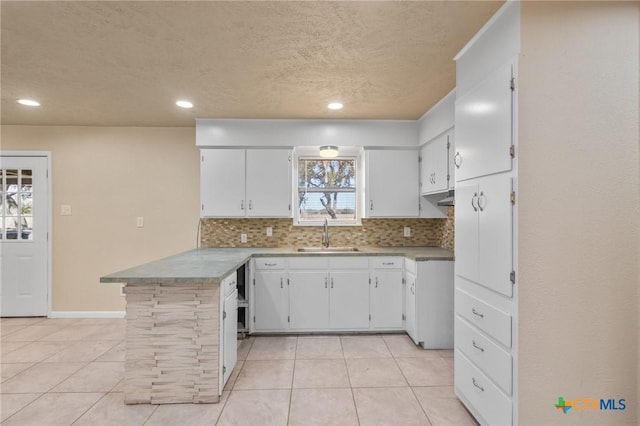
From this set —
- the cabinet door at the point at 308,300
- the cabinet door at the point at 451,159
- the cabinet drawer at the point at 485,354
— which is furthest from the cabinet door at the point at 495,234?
the cabinet door at the point at 308,300

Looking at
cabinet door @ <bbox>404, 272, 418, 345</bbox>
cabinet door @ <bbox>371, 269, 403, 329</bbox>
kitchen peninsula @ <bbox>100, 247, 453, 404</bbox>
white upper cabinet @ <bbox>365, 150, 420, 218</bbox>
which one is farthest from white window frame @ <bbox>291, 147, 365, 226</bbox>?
kitchen peninsula @ <bbox>100, 247, 453, 404</bbox>

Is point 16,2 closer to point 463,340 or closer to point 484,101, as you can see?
point 484,101

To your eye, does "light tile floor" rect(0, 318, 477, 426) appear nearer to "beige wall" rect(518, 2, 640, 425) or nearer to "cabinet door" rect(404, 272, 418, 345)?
"cabinet door" rect(404, 272, 418, 345)

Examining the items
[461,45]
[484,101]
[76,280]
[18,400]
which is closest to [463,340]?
[484,101]

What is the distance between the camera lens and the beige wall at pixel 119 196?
3.86 m

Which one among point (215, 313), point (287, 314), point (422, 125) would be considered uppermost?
point (422, 125)

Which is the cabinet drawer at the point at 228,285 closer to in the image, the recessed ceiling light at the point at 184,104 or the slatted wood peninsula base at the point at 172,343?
the slatted wood peninsula base at the point at 172,343

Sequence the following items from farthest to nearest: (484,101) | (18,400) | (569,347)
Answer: (18,400)
(484,101)
(569,347)

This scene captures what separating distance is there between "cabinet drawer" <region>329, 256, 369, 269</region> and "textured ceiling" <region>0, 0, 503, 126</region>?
4.97 ft

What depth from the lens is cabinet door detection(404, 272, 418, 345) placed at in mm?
3020

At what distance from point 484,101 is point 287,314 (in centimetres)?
257

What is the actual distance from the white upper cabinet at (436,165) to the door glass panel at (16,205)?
467 cm

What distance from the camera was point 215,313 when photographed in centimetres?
206

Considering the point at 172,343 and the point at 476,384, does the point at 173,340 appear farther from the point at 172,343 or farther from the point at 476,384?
→ the point at 476,384
